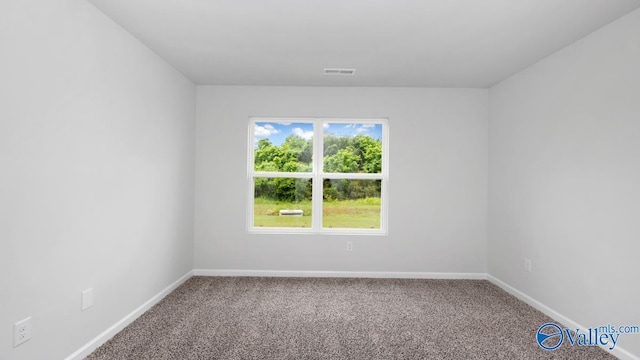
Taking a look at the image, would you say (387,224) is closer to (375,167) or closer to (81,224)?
(375,167)

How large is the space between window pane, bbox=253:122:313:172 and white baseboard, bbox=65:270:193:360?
5.97 feet

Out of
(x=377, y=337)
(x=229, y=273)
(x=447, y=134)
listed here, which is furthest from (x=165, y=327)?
(x=447, y=134)


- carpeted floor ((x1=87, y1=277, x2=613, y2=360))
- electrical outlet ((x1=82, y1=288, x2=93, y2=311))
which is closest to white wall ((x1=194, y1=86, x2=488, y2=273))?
carpeted floor ((x1=87, y1=277, x2=613, y2=360))

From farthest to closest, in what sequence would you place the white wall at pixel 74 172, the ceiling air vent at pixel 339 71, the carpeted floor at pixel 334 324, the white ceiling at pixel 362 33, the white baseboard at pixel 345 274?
the white baseboard at pixel 345 274 < the ceiling air vent at pixel 339 71 < the carpeted floor at pixel 334 324 < the white ceiling at pixel 362 33 < the white wall at pixel 74 172

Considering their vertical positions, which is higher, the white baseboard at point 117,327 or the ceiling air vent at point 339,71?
the ceiling air vent at point 339,71

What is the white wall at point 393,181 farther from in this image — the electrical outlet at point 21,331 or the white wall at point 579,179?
the electrical outlet at point 21,331

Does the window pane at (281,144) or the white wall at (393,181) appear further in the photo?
the window pane at (281,144)

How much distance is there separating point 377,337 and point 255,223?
7.46 ft

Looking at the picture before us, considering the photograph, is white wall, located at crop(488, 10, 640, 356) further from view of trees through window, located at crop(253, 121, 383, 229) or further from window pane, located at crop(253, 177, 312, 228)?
window pane, located at crop(253, 177, 312, 228)

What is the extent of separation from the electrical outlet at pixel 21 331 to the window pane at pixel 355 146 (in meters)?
3.22

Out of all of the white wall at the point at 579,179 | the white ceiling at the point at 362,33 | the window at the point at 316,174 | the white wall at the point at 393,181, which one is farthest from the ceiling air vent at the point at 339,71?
the white wall at the point at 579,179

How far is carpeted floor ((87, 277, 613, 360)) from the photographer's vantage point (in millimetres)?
2432

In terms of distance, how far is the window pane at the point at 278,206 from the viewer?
14.5 ft

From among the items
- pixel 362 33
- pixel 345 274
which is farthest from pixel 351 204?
pixel 362 33
